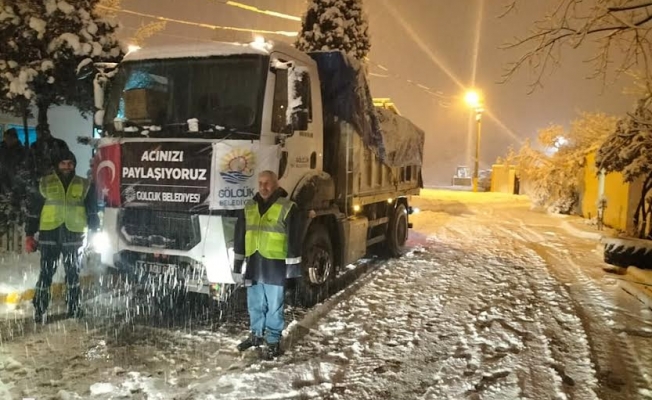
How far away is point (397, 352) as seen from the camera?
564cm

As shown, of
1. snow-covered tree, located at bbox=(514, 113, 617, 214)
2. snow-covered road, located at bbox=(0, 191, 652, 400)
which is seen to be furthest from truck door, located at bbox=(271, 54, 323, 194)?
snow-covered tree, located at bbox=(514, 113, 617, 214)

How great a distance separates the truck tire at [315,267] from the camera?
697cm

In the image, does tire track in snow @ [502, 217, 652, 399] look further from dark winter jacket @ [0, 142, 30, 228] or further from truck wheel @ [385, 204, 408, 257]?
dark winter jacket @ [0, 142, 30, 228]

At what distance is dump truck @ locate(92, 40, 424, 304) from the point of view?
19.4 feet

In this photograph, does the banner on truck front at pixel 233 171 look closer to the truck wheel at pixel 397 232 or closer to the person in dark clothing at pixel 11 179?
the person in dark clothing at pixel 11 179

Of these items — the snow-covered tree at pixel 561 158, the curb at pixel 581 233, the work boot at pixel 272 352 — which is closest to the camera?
the work boot at pixel 272 352

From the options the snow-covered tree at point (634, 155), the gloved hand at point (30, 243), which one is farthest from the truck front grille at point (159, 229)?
the snow-covered tree at point (634, 155)

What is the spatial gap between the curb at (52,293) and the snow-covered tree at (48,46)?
9.40ft

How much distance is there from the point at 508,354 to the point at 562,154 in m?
17.6

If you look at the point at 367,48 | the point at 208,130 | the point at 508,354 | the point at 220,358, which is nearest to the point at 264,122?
the point at 208,130

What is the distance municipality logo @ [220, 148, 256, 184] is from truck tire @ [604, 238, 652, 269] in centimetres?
762

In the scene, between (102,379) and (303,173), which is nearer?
(102,379)

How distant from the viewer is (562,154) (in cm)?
2122

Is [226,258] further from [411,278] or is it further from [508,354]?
[411,278]
